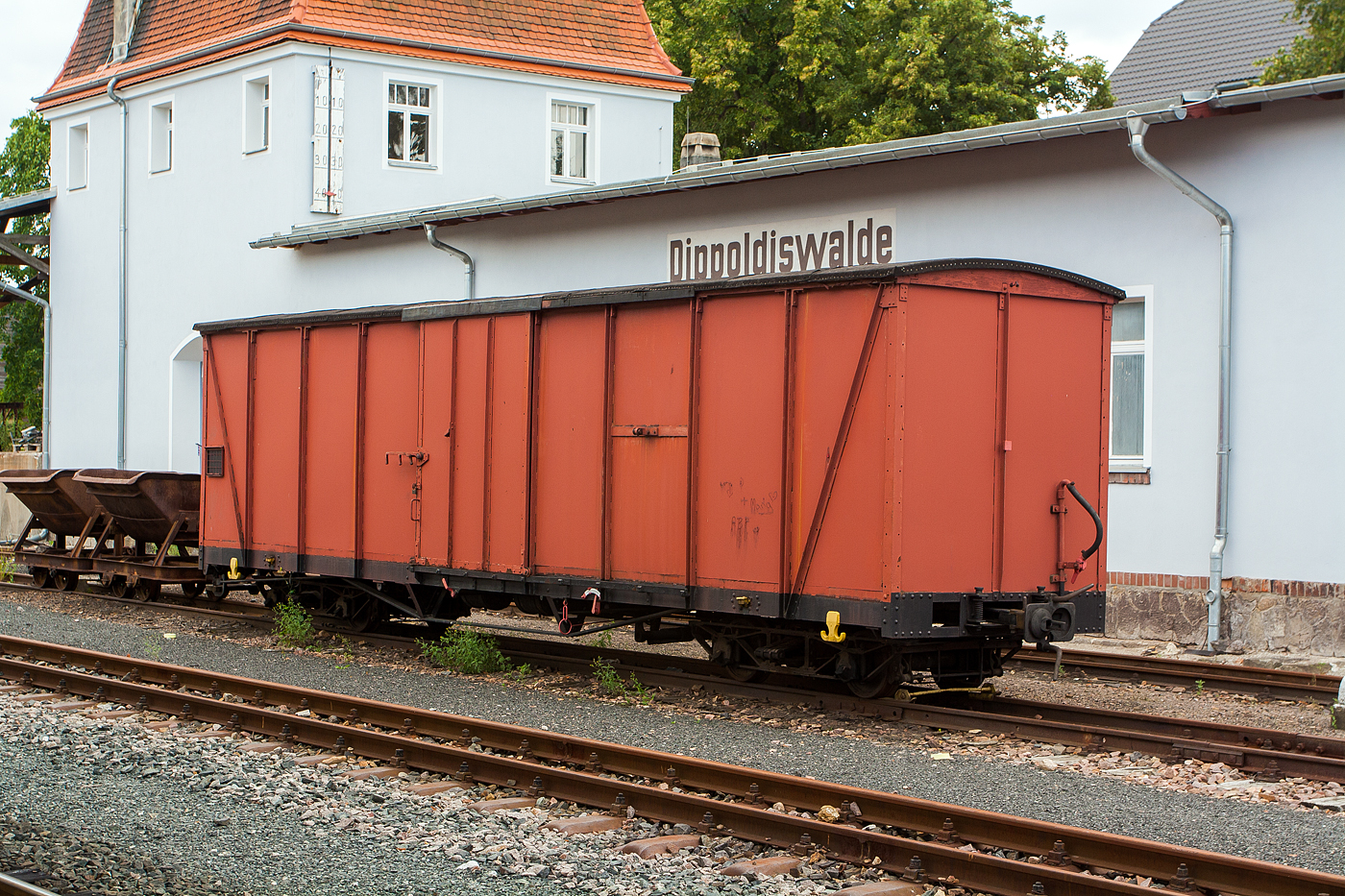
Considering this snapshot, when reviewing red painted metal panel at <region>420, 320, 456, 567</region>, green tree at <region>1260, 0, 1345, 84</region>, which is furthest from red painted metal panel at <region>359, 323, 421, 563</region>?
green tree at <region>1260, 0, 1345, 84</region>

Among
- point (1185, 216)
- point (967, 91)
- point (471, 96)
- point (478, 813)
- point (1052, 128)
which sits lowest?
point (478, 813)

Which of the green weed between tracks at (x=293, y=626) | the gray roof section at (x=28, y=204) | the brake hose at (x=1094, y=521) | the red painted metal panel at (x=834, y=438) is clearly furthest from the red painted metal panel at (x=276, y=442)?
the gray roof section at (x=28, y=204)

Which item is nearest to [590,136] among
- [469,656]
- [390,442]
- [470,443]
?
[390,442]

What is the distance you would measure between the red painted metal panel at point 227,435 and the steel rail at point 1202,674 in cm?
802

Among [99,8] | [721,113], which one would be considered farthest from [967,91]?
[99,8]

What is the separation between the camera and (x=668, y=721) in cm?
959

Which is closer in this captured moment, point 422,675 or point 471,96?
point 422,675

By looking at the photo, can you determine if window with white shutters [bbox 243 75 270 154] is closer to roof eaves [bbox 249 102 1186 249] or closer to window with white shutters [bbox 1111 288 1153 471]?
roof eaves [bbox 249 102 1186 249]

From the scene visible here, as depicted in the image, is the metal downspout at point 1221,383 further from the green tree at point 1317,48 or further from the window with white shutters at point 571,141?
the window with white shutters at point 571,141

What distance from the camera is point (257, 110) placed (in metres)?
25.6

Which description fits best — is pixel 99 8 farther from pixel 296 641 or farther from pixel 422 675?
pixel 422 675

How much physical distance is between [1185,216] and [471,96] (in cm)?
1652

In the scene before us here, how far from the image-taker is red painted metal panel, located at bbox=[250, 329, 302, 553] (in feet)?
44.9

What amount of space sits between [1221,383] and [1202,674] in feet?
9.66
